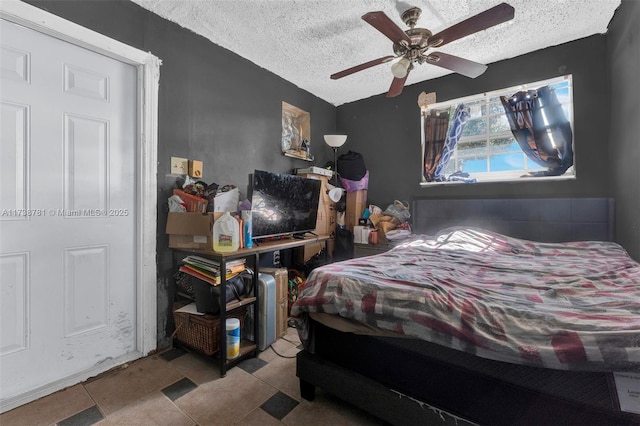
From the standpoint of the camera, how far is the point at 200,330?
6.43 feet

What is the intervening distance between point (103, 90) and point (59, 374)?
1840 mm

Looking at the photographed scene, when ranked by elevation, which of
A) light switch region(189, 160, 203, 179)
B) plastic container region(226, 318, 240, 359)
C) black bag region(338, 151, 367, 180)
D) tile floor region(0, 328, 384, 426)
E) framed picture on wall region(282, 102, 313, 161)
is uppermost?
framed picture on wall region(282, 102, 313, 161)

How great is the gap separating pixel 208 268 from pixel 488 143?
3.23 m

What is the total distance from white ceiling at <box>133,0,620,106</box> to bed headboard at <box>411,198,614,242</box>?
5.03ft

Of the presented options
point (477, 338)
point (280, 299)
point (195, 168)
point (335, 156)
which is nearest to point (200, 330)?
point (280, 299)

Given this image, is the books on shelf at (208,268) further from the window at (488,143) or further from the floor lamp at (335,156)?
the window at (488,143)

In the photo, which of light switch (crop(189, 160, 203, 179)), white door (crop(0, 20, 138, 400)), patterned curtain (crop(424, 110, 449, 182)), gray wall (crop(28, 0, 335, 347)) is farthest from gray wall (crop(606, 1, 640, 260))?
white door (crop(0, 20, 138, 400))

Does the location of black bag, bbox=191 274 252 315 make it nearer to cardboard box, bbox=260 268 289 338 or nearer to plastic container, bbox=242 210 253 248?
plastic container, bbox=242 210 253 248

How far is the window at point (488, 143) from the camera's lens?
9.60 ft

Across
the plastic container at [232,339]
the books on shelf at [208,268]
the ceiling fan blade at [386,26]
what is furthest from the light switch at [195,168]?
the ceiling fan blade at [386,26]

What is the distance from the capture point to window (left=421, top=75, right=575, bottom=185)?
2926 mm

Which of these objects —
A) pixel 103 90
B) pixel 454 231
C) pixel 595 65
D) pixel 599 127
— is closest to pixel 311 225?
pixel 454 231

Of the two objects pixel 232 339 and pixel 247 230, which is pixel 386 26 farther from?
pixel 232 339

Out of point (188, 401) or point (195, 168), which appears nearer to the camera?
point (188, 401)
